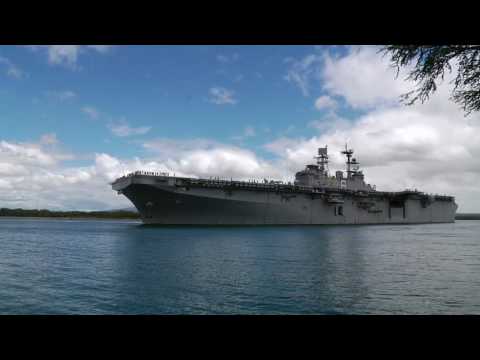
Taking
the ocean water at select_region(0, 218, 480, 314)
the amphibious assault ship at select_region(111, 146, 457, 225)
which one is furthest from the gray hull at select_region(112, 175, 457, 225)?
the ocean water at select_region(0, 218, 480, 314)

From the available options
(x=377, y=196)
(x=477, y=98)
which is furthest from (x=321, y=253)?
(x=377, y=196)

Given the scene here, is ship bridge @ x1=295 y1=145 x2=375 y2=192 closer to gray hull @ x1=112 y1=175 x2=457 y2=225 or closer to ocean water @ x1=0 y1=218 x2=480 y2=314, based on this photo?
gray hull @ x1=112 y1=175 x2=457 y2=225

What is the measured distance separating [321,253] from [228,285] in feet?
36.4

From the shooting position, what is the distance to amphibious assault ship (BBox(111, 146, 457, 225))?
39062 mm

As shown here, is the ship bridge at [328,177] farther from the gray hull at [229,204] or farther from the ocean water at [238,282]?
the ocean water at [238,282]

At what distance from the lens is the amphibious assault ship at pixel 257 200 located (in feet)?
128

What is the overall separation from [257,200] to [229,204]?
398cm

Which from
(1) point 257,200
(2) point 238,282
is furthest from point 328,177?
(2) point 238,282

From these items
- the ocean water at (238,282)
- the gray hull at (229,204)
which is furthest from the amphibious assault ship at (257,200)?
the ocean water at (238,282)

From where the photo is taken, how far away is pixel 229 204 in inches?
1633

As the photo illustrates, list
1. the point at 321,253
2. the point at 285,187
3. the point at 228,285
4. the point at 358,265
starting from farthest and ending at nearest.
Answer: the point at 285,187
the point at 321,253
the point at 358,265
the point at 228,285
